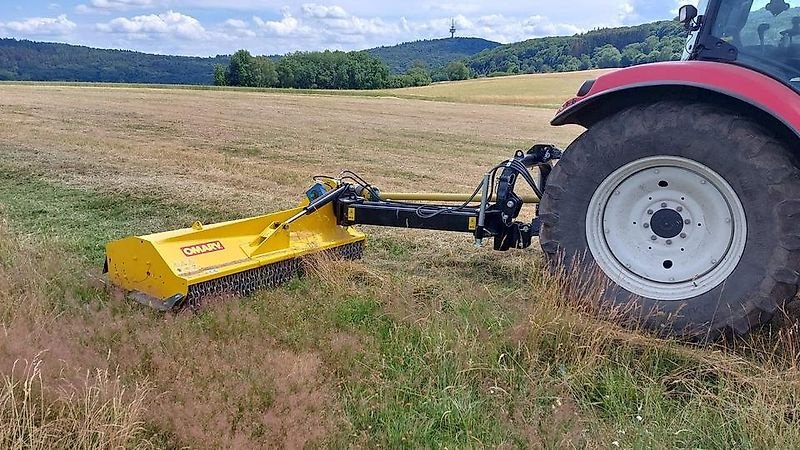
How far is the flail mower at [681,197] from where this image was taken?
118 inches

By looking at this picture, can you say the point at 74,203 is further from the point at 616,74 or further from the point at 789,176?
the point at 789,176

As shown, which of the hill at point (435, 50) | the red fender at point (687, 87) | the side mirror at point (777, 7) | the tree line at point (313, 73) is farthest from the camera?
the hill at point (435, 50)

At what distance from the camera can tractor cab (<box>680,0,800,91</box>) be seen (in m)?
3.37

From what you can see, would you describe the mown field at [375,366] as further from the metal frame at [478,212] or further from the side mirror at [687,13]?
the side mirror at [687,13]

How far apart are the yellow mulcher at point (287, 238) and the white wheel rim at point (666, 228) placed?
72cm

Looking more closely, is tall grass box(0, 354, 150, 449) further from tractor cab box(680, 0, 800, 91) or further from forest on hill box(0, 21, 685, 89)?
forest on hill box(0, 21, 685, 89)

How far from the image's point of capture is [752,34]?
3424mm

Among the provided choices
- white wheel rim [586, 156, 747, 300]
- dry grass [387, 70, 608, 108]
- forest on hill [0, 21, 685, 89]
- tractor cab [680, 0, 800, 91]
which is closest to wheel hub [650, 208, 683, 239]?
white wheel rim [586, 156, 747, 300]

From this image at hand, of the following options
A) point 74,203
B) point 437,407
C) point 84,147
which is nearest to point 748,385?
point 437,407

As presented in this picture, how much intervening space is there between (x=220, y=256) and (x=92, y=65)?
90.0 metres

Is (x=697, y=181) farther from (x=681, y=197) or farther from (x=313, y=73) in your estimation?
(x=313, y=73)

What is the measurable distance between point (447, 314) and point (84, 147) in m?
9.40

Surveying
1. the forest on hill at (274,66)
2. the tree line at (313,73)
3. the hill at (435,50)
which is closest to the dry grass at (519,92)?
the forest on hill at (274,66)

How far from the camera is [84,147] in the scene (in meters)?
11.0
